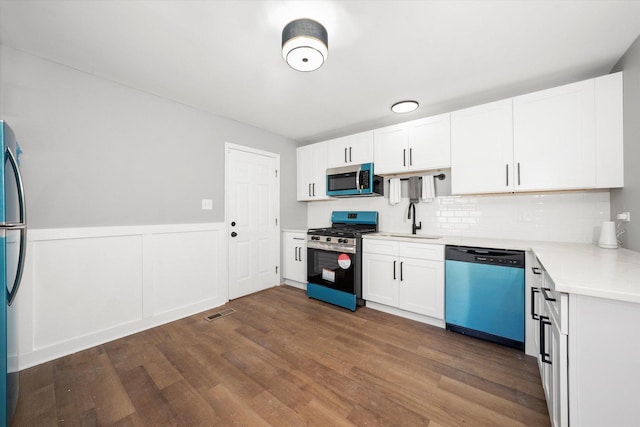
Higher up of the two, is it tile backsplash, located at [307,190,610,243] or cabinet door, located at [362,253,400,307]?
tile backsplash, located at [307,190,610,243]

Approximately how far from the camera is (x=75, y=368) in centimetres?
192

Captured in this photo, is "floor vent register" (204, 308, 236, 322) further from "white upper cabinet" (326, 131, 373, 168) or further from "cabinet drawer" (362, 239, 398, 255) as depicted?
"white upper cabinet" (326, 131, 373, 168)

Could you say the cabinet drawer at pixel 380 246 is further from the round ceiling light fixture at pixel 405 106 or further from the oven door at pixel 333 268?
the round ceiling light fixture at pixel 405 106

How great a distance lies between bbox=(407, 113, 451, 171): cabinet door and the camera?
108 inches

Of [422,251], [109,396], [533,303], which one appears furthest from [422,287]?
[109,396]

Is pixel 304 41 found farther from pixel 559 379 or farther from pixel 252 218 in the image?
pixel 252 218

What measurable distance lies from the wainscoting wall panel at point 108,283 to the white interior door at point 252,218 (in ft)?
1.01

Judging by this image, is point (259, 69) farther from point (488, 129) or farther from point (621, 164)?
point (621, 164)

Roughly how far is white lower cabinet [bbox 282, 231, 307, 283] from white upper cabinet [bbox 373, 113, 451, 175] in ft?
5.23

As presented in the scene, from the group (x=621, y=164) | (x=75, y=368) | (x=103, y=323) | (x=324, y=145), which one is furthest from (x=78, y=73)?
(x=621, y=164)

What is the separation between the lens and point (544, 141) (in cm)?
225

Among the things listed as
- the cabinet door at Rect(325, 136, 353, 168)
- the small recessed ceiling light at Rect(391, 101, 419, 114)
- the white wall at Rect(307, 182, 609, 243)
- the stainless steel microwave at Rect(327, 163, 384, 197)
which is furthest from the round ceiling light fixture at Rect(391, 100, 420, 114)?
the white wall at Rect(307, 182, 609, 243)

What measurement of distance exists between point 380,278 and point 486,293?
107cm

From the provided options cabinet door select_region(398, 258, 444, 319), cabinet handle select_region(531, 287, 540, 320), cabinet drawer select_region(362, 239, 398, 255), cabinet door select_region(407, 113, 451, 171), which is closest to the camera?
cabinet handle select_region(531, 287, 540, 320)
